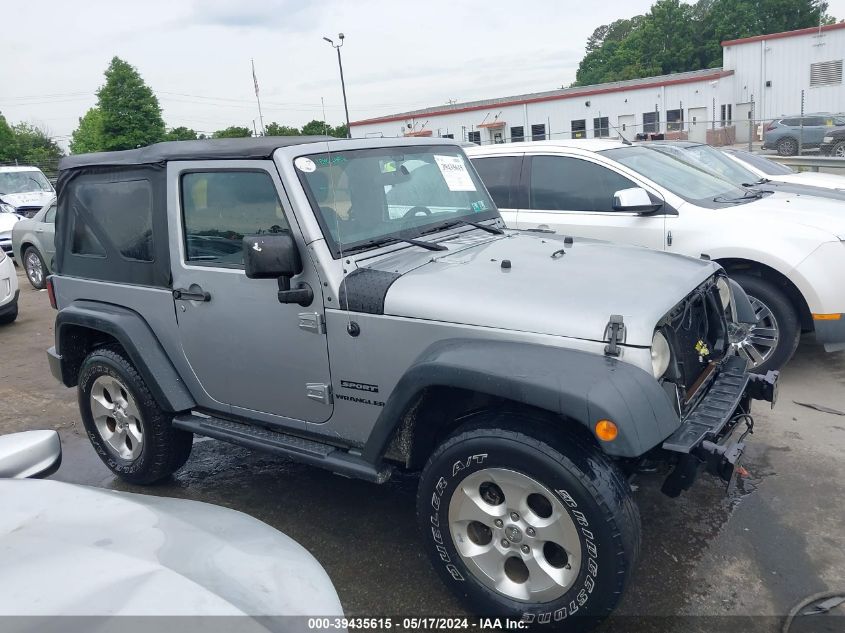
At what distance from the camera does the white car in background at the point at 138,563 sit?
5.52ft

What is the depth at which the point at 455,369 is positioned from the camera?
9.15ft

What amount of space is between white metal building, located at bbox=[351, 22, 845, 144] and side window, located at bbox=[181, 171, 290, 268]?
117 ft

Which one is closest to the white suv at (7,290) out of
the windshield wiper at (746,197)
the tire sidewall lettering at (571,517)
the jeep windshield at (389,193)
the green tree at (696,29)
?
the jeep windshield at (389,193)

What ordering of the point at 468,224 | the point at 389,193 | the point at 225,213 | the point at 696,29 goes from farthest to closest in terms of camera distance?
the point at 696,29, the point at 468,224, the point at 389,193, the point at 225,213

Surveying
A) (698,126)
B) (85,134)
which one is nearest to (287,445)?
(698,126)

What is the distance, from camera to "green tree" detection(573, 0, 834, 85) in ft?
208

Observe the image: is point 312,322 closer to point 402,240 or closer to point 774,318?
point 402,240

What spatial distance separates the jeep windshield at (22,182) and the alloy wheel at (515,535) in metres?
18.0

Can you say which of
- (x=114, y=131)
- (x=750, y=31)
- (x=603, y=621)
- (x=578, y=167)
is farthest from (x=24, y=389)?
(x=750, y=31)

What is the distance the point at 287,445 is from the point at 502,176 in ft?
13.1

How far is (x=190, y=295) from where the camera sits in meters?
3.85

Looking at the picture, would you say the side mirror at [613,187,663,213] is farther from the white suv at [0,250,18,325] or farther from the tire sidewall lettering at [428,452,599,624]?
the white suv at [0,250,18,325]

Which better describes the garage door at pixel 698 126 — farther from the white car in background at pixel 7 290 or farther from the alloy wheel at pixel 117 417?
the alloy wheel at pixel 117 417

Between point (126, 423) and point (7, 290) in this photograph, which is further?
point (7, 290)
